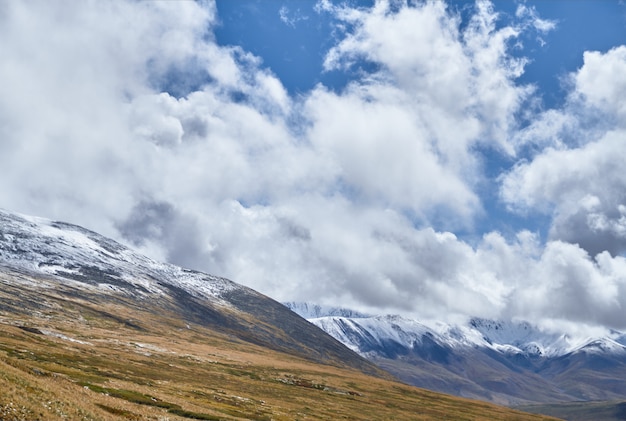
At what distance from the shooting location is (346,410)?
133 meters

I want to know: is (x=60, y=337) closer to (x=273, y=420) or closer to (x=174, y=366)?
(x=174, y=366)

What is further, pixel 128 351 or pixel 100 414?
pixel 128 351

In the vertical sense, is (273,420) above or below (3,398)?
below

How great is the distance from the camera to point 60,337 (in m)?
170

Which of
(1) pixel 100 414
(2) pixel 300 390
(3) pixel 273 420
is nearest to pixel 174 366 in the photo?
(2) pixel 300 390

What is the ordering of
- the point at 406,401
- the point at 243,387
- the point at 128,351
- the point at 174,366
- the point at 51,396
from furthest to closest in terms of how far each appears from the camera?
the point at 406,401 < the point at 128,351 < the point at 174,366 < the point at 243,387 < the point at 51,396

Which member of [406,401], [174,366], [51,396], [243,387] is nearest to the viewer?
[51,396]

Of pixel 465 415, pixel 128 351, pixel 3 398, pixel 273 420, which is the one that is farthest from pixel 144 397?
pixel 465 415

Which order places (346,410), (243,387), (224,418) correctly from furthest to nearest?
(243,387), (346,410), (224,418)

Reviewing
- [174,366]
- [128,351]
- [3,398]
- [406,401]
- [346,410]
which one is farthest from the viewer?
[406,401]

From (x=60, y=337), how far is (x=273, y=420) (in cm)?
12262

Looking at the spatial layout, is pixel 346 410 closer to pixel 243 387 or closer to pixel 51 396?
pixel 243 387

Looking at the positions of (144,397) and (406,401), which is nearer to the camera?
(144,397)

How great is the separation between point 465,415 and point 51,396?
175787 millimetres
